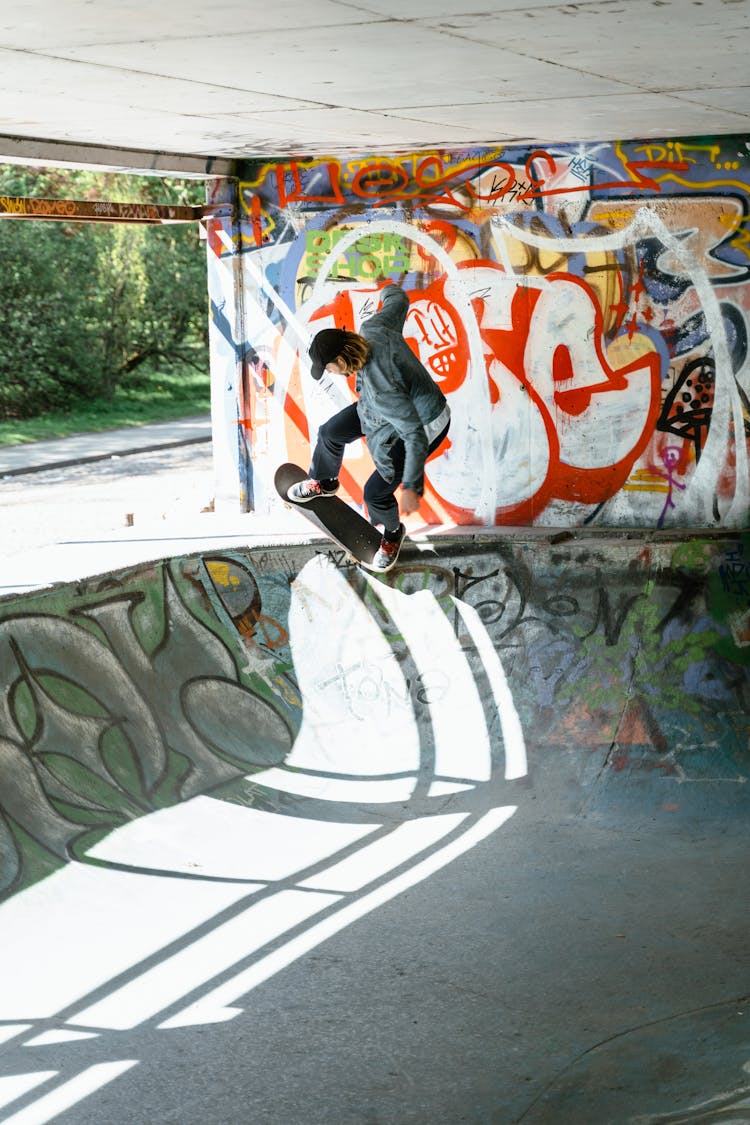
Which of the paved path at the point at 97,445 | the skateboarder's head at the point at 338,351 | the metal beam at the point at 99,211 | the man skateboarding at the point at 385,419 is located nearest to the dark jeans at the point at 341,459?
the man skateboarding at the point at 385,419

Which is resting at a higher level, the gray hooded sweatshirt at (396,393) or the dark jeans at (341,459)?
the gray hooded sweatshirt at (396,393)

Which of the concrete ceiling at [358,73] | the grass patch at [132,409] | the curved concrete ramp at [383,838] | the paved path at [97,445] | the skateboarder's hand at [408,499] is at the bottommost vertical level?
the curved concrete ramp at [383,838]

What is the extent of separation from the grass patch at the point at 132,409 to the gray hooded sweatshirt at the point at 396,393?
16978 mm

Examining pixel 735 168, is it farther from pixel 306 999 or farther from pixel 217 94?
pixel 306 999

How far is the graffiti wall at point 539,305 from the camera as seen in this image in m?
8.91

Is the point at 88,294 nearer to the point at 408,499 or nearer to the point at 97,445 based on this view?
the point at 97,445

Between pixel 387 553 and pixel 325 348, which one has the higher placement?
pixel 325 348

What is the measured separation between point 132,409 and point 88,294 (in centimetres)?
294

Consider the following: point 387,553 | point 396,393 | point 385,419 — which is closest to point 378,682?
point 387,553

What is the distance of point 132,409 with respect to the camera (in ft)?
98.3

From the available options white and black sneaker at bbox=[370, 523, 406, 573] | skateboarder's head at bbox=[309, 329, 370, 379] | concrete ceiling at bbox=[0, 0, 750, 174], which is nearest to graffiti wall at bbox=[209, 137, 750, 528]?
concrete ceiling at bbox=[0, 0, 750, 174]

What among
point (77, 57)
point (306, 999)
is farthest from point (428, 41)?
point (306, 999)

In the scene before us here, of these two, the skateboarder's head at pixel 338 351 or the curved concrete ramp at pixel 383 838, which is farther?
the skateboarder's head at pixel 338 351

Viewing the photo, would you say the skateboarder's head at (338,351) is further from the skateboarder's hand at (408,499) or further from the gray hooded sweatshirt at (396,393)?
the skateboarder's hand at (408,499)
